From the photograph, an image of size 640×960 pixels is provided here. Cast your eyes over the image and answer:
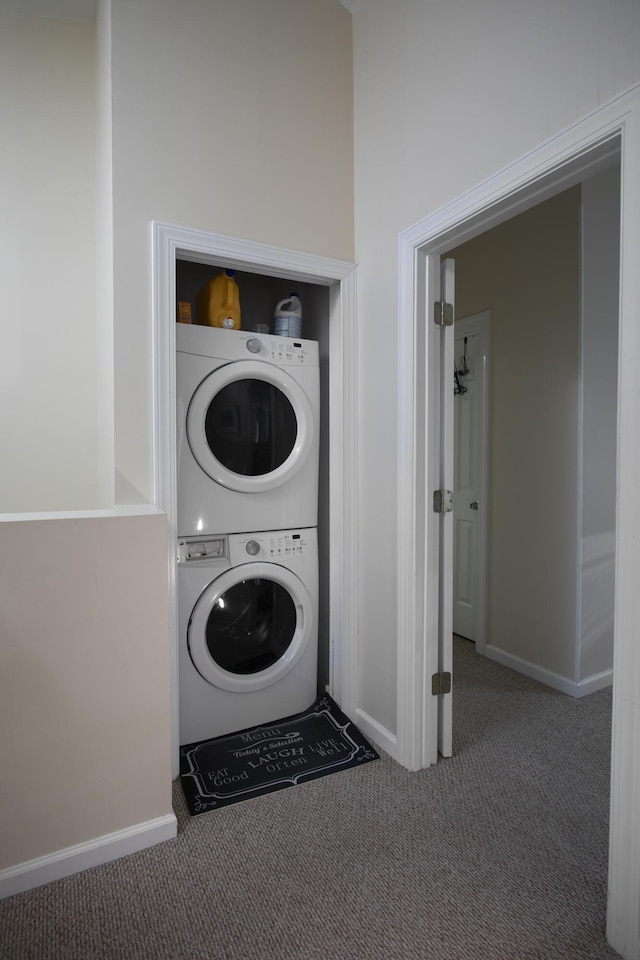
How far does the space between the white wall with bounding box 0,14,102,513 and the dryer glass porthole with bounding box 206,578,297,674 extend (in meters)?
0.80

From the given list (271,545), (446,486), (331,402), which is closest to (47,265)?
(331,402)

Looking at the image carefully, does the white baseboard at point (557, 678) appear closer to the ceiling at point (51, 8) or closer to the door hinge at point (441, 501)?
the door hinge at point (441, 501)

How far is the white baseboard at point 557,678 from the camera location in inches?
102

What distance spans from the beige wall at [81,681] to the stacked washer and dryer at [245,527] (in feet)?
1.52

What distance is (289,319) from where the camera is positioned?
7.84 feet

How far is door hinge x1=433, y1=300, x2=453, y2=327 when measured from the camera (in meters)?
1.92

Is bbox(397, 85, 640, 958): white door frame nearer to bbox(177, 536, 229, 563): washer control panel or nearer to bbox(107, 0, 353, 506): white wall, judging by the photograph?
bbox(107, 0, 353, 506): white wall

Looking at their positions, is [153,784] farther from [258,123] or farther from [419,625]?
[258,123]

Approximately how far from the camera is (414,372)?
1880 mm

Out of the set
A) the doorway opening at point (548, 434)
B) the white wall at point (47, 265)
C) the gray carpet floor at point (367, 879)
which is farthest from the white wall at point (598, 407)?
the white wall at point (47, 265)

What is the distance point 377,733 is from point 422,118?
7.61 ft

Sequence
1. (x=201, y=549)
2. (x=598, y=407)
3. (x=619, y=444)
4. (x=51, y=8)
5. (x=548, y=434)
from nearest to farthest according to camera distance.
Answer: (x=619, y=444) → (x=201, y=549) → (x=51, y=8) → (x=598, y=407) → (x=548, y=434)

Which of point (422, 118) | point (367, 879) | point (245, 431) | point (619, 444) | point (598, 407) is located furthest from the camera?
point (598, 407)

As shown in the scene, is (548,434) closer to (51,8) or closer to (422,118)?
(422,118)
